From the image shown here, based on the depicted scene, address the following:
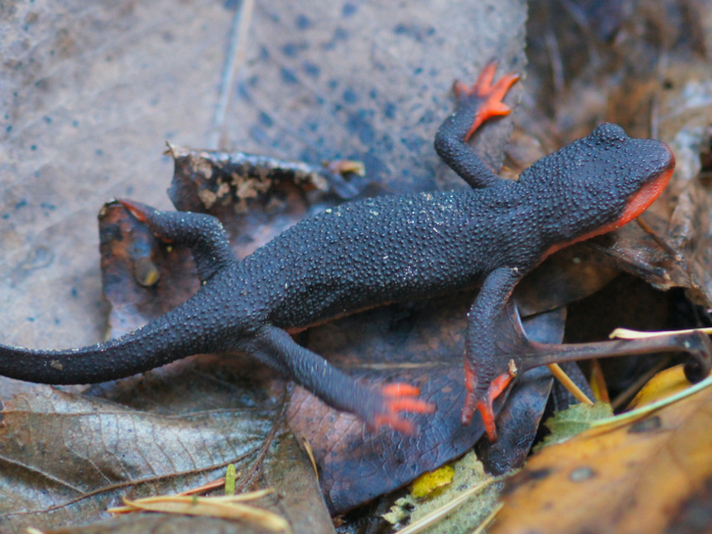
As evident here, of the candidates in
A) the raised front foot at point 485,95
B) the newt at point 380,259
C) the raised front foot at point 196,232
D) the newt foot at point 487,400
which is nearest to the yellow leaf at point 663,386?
the newt foot at point 487,400

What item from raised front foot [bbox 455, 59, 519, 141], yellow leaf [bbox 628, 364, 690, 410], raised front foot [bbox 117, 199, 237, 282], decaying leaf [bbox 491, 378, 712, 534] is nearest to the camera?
decaying leaf [bbox 491, 378, 712, 534]

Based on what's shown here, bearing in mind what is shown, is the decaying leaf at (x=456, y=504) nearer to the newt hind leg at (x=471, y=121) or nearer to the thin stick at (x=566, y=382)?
the thin stick at (x=566, y=382)

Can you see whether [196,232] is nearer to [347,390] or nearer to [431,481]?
[347,390]

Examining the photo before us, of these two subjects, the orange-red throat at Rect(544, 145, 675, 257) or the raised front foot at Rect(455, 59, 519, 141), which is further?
the raised front foot at Rect(455, 59, 519, 141)

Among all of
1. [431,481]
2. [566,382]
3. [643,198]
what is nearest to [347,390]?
[431,481]

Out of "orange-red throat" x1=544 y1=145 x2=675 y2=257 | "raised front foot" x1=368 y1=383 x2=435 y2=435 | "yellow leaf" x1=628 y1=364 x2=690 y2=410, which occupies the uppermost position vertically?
"orange-red throat" x1=544 y1=145 x2=675 y2=257

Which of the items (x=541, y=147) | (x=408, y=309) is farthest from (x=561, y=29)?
(x=408, y=309)

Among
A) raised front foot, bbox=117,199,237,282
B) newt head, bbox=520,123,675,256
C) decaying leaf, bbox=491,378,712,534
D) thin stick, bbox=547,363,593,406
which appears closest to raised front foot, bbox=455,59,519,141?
newt head, bbox=520,123,675,256

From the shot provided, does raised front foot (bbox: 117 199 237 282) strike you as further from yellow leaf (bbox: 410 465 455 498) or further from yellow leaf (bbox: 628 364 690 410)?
yellow leaf (bbox: 628 364 690 410)
